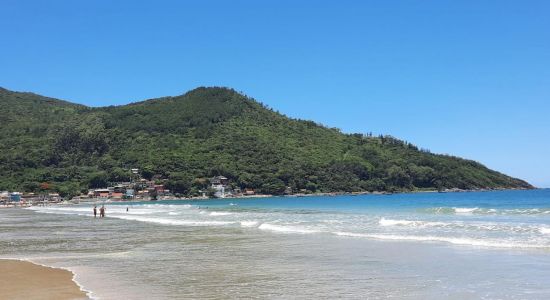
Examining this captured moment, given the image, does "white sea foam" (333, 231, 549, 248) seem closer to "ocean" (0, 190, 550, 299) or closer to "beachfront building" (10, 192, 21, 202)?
"ocean" (0, 190, 550, 299)

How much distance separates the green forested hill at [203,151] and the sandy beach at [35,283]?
113526 mm

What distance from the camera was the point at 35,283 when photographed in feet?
40.9

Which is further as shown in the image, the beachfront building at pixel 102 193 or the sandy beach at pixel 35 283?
the beachfront building at pixel 102 193

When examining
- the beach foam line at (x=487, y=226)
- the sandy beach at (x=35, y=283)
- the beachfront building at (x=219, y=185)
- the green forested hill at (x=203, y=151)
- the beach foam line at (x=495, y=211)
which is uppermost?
the green forested hill at (x=203, y=151)

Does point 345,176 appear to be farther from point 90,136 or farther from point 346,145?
point 90,136

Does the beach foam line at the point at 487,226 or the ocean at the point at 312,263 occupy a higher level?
the beach foam line at the point at 487,226

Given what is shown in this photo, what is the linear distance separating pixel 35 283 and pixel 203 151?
137 metres

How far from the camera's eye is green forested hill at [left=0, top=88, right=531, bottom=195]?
135 meters

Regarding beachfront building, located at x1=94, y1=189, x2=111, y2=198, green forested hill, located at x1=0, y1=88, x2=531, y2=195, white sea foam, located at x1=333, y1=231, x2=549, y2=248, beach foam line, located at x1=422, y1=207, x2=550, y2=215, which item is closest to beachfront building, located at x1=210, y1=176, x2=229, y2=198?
green forested hill, located at x1=0, y1=88, x2=531, y2=195

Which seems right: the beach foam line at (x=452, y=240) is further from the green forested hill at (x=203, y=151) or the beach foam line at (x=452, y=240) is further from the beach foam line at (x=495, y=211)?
the green forested hill at (x=203, y=151)

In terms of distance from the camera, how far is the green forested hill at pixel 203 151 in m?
135

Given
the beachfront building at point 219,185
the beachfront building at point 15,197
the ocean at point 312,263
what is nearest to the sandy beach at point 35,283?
the ocean at point 312,263

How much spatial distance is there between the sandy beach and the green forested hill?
4470 inches

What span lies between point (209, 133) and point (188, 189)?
2801cm
